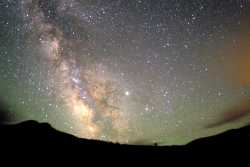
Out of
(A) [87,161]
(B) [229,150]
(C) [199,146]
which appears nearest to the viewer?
(A) [87,161]

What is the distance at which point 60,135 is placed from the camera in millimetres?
41969

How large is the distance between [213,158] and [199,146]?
7.56 meters

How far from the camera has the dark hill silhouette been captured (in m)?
35.1

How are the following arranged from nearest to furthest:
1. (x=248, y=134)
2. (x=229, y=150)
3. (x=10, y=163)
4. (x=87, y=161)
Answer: (x=10, y=163), (x=87, y=161), (x=229, y=150), (x=248, y=134)

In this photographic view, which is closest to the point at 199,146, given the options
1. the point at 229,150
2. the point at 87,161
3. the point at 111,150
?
the point at 229,150

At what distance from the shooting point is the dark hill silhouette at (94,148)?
35062 mm

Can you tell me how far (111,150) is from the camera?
1613 inches

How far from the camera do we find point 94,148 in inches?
1601

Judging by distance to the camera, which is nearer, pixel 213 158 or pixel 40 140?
pixel 40 140

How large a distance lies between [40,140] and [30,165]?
6.61 meters

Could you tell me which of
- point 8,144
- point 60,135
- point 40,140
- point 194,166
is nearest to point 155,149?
point 194,166

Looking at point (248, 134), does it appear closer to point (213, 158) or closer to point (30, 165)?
point (213, 158)

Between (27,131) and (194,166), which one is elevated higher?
(27,131)

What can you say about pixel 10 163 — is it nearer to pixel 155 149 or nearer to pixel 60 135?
pixel 60 135
